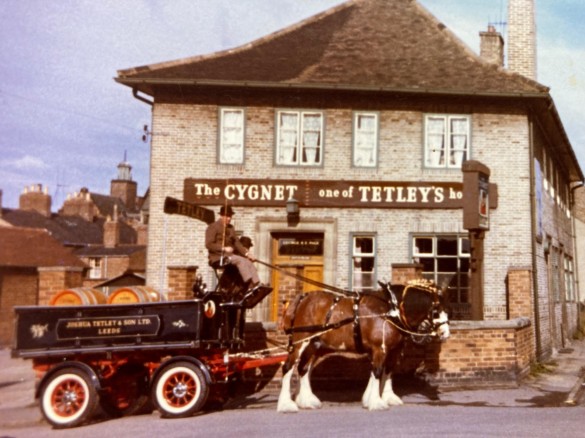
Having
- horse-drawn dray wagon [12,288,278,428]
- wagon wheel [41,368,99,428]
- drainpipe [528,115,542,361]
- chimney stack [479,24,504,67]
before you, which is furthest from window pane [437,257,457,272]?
wagon wheel [41,368,99,428]

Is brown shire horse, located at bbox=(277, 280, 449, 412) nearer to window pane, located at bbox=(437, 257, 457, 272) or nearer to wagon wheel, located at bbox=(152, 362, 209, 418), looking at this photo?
wagon wheel, located at bbox=(152, 362, 209, 418)

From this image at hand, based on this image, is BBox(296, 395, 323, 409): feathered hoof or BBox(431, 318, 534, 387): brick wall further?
BBox(431, 318, 534, 387): brick wall

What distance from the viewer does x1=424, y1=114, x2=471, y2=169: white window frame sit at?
16.5 m

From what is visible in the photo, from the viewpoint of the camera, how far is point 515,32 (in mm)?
19922

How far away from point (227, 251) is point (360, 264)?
729 cm

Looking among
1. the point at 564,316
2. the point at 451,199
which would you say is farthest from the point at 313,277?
the point at 564,316

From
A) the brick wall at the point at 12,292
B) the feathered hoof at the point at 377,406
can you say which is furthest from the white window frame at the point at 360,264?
the brick wall at the point at 12,292

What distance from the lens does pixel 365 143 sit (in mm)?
16484

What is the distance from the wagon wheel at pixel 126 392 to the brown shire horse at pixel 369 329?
6.61ft

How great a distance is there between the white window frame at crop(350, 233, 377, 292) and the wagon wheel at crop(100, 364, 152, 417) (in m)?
7.51

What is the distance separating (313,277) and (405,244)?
7.92ft

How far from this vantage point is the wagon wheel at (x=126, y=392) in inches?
354

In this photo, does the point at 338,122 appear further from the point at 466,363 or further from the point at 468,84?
the point at 466,363

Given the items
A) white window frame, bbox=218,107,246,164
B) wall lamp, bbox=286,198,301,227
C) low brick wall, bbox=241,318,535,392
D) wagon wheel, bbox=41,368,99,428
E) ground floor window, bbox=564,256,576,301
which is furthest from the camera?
ground floor window, bbox=564,256,576,301
